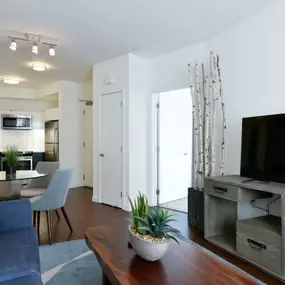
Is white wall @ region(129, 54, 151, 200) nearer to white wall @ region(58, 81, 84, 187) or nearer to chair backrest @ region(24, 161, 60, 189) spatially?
chair backrest @ region(24, 161, 60, 189)

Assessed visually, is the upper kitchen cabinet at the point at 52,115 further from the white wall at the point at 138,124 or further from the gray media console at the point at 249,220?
the gray media console at the point at 249,220

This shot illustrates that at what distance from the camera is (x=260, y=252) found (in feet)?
8.28

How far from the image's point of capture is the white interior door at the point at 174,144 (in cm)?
498

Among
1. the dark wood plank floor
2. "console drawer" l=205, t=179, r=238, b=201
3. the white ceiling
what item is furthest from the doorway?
"console drawer" l=205, t=179, r=238, b=201

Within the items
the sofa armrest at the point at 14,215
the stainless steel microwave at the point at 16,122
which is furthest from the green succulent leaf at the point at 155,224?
the stainless steel microwave at the point at 16,122

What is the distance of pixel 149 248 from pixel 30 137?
24.0ft

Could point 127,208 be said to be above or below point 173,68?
below

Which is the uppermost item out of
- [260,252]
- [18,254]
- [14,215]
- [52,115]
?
[52,115]

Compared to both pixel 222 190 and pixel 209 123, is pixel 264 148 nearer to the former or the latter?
pixel 222 190

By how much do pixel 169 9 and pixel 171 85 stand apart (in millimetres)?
1610

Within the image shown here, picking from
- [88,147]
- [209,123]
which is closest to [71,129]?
[88,147]

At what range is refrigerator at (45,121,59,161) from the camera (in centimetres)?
691

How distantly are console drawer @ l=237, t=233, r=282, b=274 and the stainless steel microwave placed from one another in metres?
6.69

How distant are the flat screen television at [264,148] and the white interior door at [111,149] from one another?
2378 millimetres
